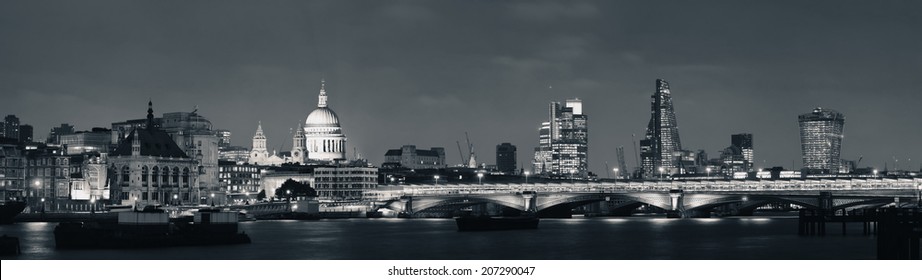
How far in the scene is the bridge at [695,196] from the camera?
148m

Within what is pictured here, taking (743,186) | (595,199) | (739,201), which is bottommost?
(739,201)

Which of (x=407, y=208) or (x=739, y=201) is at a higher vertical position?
(x=739, y=201)

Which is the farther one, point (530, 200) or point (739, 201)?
point (530, 200)

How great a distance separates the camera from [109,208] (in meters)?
186

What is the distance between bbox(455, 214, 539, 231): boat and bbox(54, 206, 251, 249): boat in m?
41.0

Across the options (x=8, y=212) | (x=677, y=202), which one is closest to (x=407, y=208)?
(x=677, y=202)

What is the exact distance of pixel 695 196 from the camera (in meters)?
166

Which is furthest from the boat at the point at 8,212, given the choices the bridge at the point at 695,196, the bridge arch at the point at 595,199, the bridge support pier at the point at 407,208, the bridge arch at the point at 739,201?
the bridge arch at the point at 739,201

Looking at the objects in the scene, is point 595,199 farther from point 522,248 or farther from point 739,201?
point 522,248

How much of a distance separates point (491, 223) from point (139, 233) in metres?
53.5

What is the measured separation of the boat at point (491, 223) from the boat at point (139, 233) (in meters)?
41.0

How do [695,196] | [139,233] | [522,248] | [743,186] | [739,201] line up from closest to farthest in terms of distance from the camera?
[139,233] → [522,248] → [739,201] → [695,196] → [743,186]
